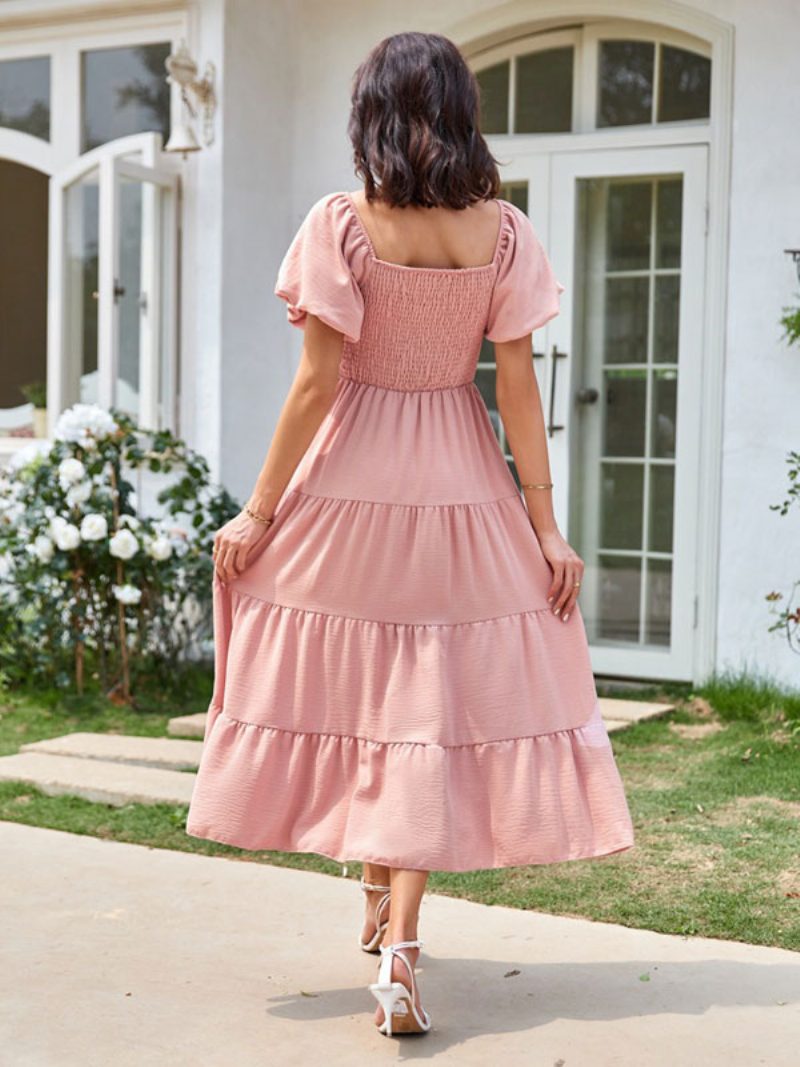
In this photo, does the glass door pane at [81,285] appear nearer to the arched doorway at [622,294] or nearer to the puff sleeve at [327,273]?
the arched doorway at [622,294]

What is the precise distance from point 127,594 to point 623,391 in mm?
2096

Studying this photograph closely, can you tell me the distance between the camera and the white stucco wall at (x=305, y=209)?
5348 mm

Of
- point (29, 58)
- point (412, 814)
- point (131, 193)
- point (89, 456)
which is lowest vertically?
point (412, 814)

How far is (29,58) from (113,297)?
131cm

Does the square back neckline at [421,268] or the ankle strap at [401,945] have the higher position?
the square back neckline at [421,268]

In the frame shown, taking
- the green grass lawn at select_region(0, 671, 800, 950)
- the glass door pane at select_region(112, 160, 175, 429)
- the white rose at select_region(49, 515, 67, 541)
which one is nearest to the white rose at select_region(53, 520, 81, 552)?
the white rose at select_region(49, 515, 67, 541)

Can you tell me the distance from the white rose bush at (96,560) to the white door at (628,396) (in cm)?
144

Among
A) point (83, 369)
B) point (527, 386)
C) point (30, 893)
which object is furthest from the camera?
point (83, 369)

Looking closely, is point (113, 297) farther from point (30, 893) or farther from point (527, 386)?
point (527, 386)

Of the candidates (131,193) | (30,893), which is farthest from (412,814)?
(131,193)

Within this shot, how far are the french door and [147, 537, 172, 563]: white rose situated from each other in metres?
1.57

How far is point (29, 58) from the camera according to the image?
6.56 m

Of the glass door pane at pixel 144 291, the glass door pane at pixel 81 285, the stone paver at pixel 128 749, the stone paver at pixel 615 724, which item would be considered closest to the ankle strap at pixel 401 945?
the stone paver at pixel 128 749

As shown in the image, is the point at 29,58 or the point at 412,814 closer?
the point at 412,814
